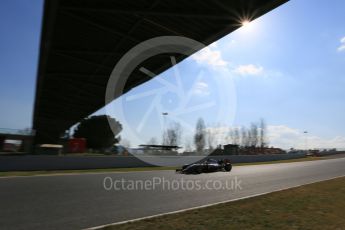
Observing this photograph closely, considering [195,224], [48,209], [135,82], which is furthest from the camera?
[135,82]

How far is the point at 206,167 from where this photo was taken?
21656mm

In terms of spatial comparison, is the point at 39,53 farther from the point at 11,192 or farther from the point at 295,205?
the point at 295,205

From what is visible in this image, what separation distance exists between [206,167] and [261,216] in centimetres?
1359

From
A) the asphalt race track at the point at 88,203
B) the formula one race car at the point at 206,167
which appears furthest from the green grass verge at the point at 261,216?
the formula one race car at the point at 206,167

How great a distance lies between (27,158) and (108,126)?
54.6 metres

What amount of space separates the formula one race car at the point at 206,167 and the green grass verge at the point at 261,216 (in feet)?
31.6

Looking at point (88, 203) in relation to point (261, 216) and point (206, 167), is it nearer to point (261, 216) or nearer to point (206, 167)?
point (261, 216)

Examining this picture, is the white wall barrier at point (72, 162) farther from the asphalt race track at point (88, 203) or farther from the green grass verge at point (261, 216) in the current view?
the green grass verge at point (261, 216)

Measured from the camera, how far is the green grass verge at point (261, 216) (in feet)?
22.8

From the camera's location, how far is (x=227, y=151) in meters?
55.4

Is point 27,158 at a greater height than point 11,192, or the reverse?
point 27,158

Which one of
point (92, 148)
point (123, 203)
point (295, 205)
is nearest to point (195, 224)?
point (123, 203)

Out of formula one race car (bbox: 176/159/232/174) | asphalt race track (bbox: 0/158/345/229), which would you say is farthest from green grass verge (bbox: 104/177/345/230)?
formula one race car (bbox: 176/159/232/174)

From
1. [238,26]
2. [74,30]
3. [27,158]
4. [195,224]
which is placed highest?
[74,30]
